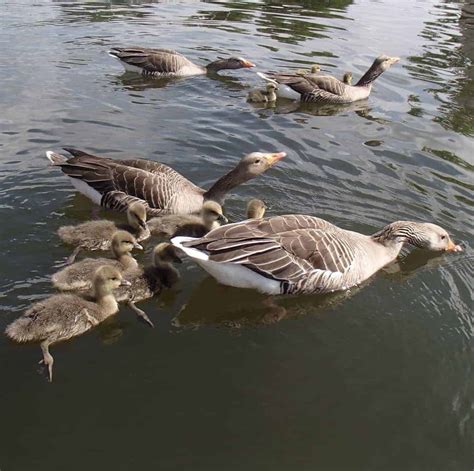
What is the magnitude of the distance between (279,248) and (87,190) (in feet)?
11.6

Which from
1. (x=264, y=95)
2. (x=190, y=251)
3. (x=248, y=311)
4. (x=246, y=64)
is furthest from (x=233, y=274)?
(x=246, y=64)

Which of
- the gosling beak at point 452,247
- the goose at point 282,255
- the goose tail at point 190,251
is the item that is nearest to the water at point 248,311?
the gosling beak at point 452,247

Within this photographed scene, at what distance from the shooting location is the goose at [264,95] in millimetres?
13797

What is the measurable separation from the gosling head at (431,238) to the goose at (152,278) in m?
3.28

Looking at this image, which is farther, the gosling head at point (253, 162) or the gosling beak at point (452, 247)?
the gosling head at point (253, 162)

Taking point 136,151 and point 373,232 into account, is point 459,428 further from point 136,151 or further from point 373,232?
point 136,151

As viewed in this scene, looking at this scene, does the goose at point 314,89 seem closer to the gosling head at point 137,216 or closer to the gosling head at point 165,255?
the gosling head at point 137,216

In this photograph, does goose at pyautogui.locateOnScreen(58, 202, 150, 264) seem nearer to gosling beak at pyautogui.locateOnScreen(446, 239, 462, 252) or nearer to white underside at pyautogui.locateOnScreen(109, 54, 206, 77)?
gosling beak at pyautogui.locateOnScreen(446, 239, 462, 252)

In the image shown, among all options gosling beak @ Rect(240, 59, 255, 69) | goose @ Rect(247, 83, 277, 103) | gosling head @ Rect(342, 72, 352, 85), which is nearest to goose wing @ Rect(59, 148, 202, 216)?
goose @ Rect(247, 83, 277, 103)

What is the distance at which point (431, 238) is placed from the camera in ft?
26.1

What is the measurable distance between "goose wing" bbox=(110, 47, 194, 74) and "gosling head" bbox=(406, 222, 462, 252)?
31.3 ft

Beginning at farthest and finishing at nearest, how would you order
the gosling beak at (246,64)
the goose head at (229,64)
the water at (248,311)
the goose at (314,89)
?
the gosling beak at (246,64)
the goose head at (229,64)
the goose at (314,89)
the water at (248,311)

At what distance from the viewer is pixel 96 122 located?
471 inches

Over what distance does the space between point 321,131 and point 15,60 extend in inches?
341
